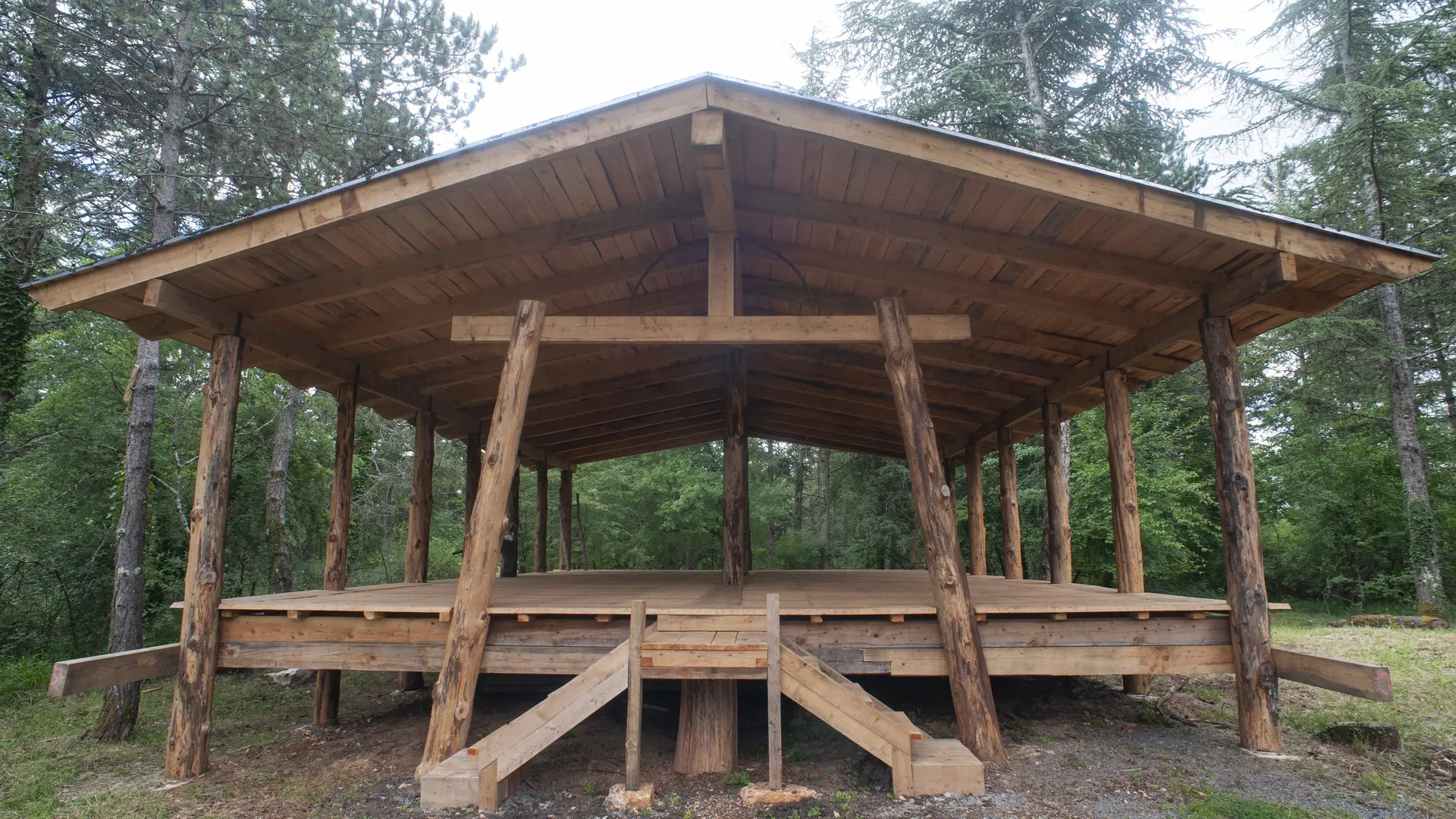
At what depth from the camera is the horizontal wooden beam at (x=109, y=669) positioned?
4184 millimetres

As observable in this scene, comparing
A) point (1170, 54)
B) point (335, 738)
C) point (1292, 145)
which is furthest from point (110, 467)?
point (1292, 145)

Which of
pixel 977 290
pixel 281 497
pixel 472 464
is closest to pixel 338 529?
pixel 472 464

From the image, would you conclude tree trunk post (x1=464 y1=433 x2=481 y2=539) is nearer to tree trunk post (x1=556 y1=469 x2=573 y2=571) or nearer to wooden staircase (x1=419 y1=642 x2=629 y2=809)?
tree trunk post (x1=556 y1=469 x2=573 y2=571)

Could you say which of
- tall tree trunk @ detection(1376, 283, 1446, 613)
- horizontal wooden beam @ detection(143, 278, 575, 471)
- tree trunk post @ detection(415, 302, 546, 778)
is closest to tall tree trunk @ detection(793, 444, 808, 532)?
tall tree trunk @ detection(1376, 283, 1446, 613)

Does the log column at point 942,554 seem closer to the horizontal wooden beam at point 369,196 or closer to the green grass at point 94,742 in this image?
the horizontal wooden beam at point 369,196

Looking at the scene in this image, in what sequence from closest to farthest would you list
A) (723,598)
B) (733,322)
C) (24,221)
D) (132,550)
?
1. (733,322)
2. (723,598)
3. (132,550)
4. (24,221)

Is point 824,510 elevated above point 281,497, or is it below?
above

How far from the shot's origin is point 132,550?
6961 millimetres

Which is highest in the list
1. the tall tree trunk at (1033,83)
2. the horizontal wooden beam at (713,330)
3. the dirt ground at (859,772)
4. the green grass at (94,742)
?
the tall tree trunk at (1033,83)

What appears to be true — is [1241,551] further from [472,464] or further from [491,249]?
[472,464]

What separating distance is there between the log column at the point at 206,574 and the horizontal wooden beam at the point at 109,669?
12 cm

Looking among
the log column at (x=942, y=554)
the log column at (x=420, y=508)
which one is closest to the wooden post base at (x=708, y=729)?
Answer: the log column at (x=942, y=554)

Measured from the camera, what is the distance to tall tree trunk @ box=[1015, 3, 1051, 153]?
→ 41.7 ft

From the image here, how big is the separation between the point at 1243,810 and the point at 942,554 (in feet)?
6.57
